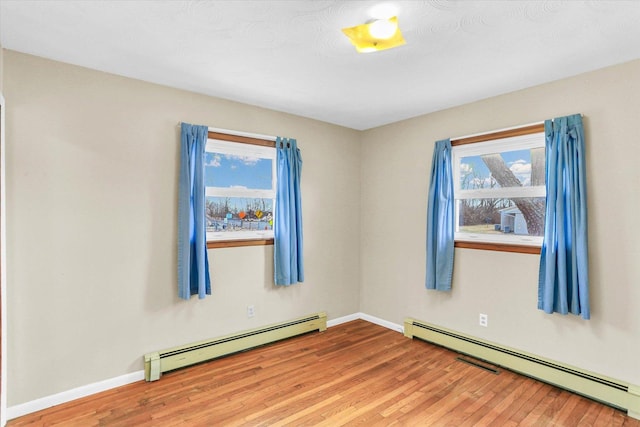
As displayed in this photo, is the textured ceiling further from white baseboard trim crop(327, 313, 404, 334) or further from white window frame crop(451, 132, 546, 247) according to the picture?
white baseboard trim crop(327, 313, 404, 334)

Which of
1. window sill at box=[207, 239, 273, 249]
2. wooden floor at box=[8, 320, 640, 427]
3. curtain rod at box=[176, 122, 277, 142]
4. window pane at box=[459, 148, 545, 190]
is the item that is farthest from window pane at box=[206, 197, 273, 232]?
window pane at box=[459, 148, 545, 190]

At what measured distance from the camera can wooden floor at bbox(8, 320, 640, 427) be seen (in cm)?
233

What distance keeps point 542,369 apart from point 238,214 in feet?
10.2

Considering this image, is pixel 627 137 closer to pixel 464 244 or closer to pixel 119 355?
pixel 464 244

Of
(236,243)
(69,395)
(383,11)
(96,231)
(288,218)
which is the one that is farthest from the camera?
(288,218)

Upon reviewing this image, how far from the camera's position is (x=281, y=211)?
366 centimetres

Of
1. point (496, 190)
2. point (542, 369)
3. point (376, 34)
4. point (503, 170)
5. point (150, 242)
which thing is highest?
point (376, 34)

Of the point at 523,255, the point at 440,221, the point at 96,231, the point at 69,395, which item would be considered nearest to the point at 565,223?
the point at 523,255

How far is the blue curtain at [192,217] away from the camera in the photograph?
2980 mm

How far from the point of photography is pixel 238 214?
3.46 metres

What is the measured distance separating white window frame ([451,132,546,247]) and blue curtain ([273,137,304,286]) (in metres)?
1.70

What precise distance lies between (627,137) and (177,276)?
382 cm

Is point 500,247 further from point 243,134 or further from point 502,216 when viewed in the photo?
point 243,134

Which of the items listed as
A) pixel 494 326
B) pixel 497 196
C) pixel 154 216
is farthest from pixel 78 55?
pixel 494 326
